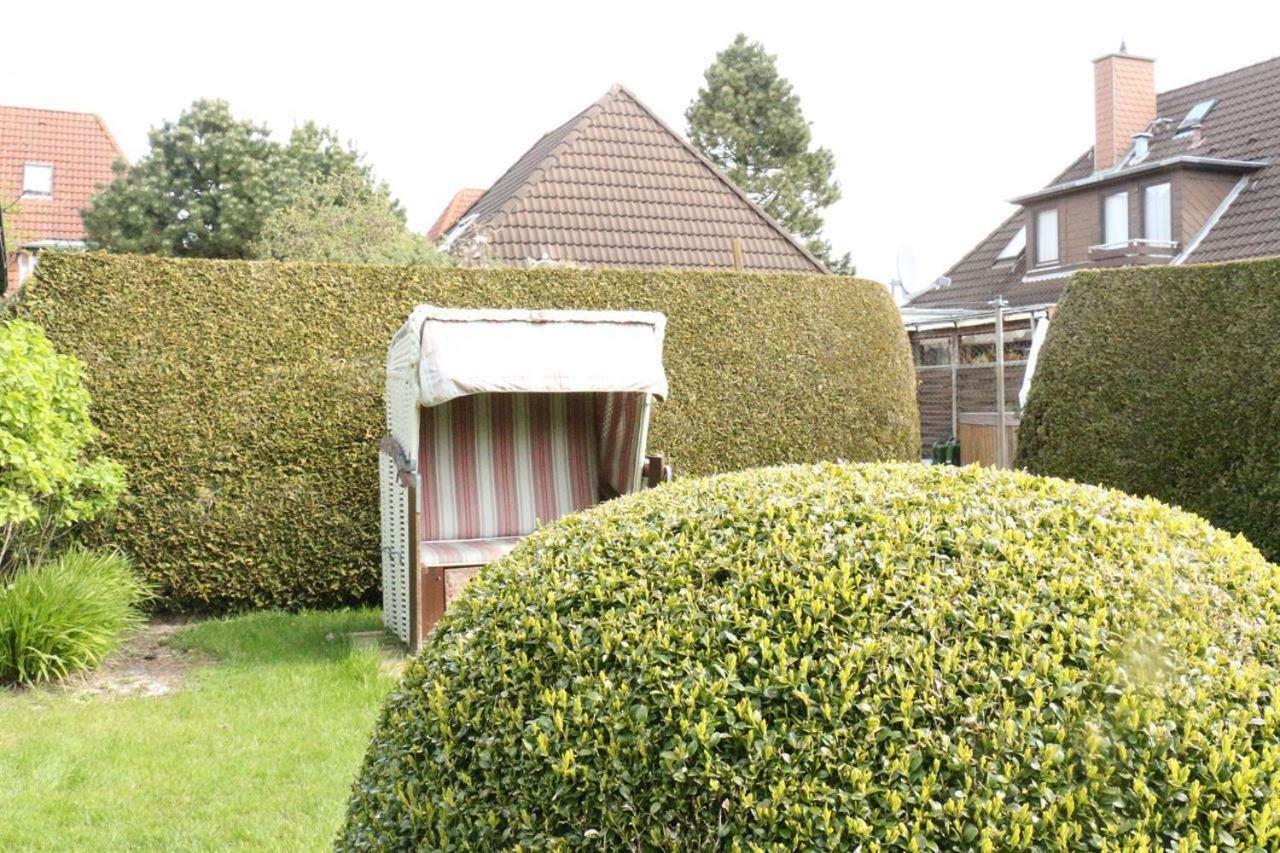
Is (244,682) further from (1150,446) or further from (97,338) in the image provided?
(1150,446)

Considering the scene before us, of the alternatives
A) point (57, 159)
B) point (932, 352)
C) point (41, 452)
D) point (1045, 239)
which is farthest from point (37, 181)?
point (41, 452)

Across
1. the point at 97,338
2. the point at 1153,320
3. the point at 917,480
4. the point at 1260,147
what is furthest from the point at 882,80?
the point at 1260,147

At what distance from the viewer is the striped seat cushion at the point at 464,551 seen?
22.9 feet

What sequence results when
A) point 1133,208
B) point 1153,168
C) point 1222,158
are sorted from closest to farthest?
Answer: point 1153,168 < point 1222,158 < point 1133,208

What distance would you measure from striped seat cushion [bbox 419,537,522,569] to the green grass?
72 cm

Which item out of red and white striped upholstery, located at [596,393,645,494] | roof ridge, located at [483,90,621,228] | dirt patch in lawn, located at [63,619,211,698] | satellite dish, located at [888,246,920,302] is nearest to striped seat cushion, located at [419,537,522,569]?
red and white striped upholstery, located at [596,393,645,494]

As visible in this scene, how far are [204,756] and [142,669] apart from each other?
1.98 meters

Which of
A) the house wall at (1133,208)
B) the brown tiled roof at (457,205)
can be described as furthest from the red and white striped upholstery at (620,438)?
the brown tiled roof at (457,205)

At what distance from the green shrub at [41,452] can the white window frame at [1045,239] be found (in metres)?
19.2

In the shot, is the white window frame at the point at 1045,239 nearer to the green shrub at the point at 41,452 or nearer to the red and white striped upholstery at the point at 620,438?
the red and white striped upholstery at the point at 620,438

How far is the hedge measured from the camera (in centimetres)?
772

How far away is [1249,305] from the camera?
789cm

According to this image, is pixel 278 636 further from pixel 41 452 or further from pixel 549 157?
pixel 549 157

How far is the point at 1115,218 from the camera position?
21.4 metres
